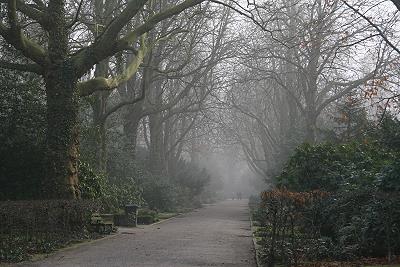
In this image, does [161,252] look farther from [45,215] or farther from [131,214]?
[131,214]

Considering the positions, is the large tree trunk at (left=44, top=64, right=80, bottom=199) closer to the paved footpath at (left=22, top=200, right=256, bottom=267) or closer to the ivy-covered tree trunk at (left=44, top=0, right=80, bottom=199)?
the ivy-covered tree trunk at (left=44, top=0, right=80, bottom=199)

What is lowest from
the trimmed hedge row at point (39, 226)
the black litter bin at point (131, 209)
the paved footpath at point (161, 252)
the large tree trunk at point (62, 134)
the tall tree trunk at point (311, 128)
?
the paved footpath at point (161, 252)

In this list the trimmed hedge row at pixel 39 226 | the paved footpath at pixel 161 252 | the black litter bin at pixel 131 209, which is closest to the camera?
the paved footpath at pixel 161 252

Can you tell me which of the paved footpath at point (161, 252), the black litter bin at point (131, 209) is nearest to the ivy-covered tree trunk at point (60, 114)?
the paved footpath at point (161, 252)

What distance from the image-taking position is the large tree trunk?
52.7ft

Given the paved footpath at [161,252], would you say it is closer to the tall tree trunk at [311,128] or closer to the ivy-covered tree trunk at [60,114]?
the ivy-covered tree trunk at [60,114]

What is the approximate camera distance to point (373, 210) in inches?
440

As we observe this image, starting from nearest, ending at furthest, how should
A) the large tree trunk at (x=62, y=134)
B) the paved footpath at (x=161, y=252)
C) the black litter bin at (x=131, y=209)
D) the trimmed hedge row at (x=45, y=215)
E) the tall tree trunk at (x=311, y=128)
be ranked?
1. the paved footpath at (x=161, y=252)
2. the trimmed hedge row at (x=45, y=215)
3. the large tree trunk at (x=62, y=134)
4. the black litter bin at (x=131, y=209)
5. the tall tree trunk at (x=311, y=128)

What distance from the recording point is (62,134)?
642 inches

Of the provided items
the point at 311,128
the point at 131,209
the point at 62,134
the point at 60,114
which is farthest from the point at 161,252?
the point at 311,128

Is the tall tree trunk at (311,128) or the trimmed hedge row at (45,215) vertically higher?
the tall tree trunk at (311,128)

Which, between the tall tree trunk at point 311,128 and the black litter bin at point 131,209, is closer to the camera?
the black litter bin at point 131,209

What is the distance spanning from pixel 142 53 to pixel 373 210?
12.7 m

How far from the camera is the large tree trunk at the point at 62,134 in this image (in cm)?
1608
